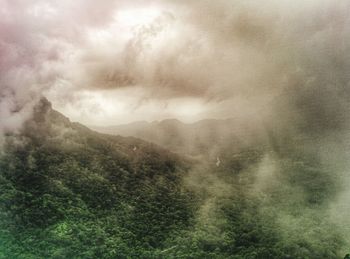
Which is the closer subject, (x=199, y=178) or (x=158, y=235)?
(x=158, y=235)

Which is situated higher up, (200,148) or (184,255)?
(200,148)

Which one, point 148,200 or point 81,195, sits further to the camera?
point 148,200

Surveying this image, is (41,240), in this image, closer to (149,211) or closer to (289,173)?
(149,211)

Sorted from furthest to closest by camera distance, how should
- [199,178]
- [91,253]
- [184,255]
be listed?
[199,178] < [184,255] < [91,253]

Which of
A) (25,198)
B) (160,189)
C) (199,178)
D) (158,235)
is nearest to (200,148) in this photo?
(199,178)

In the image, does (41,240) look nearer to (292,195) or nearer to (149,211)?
(149,211)

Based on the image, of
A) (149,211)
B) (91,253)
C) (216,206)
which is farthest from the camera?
(216,206)

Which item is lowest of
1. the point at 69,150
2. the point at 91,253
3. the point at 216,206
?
the point at 91,253
